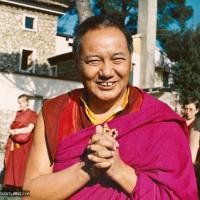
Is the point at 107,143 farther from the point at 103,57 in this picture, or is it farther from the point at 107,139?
the point at 103,57

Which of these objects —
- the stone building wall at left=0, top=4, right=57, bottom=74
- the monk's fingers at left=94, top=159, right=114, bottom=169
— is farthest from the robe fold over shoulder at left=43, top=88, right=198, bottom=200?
the stone building wall at left=0, top=4, right=57, bottom=74

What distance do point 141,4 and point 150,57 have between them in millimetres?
3042

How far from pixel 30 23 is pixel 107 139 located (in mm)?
32383

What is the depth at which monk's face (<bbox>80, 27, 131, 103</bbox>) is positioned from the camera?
6.56 ft

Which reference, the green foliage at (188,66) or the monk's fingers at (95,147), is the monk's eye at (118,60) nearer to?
the monk's fingers at (95,147)

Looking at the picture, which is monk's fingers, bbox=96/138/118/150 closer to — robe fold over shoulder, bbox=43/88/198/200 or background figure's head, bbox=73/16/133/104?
robe fold over shoulder, bbox=43/88/198/200

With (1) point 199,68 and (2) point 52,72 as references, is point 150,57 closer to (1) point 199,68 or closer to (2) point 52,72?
(1) point 199,68

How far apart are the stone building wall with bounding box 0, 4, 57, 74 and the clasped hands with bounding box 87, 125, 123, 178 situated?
30.5 meters

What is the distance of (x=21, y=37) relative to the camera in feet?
109

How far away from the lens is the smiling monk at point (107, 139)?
1.80m

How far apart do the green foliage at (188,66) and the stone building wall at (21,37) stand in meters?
8.71

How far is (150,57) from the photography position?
28.5 m

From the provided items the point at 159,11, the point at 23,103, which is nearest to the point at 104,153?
the point at 23,103

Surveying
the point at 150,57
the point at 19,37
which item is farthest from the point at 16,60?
the point at 150,57
